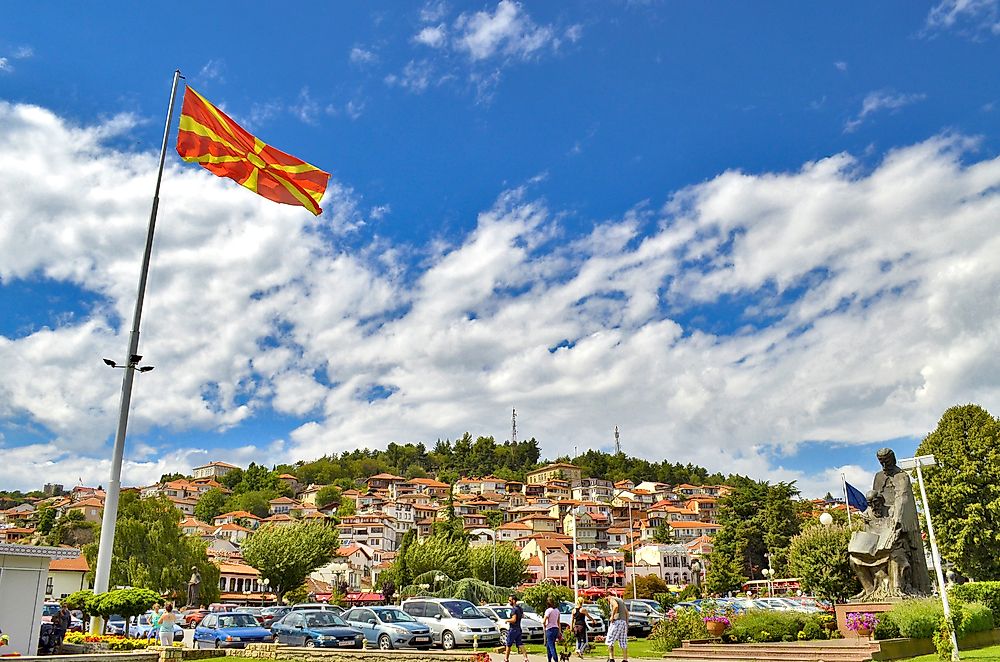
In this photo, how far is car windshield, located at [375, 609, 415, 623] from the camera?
84.8ft

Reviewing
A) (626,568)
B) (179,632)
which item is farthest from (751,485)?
(179,632)

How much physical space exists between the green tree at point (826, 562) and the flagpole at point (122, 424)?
32.4 m

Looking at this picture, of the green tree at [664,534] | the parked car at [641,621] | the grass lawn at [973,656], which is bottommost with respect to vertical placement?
the grass lawn at [973,656]

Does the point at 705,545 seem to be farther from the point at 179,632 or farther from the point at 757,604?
the point at 179,632

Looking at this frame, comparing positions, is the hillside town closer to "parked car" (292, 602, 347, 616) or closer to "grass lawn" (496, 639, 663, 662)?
"parked car" (292, 602, 347, 616)

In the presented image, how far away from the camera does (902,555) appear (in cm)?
2214

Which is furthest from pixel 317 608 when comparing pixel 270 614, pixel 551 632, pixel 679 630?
pixel 679 630

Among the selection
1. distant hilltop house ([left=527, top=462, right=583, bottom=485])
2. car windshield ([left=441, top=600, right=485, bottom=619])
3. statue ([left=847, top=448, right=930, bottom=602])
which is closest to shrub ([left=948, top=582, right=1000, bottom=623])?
statue ([left=847, top=448, right=930, bottom=602])

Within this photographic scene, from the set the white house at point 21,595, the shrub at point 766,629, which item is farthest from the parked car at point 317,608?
the shrub at point 766,629

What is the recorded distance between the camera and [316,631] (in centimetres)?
2461

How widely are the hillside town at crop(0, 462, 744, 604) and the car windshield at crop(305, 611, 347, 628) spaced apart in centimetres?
4318

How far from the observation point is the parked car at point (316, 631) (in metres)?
24.3

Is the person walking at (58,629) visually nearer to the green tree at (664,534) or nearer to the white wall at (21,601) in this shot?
the white wall at (21,601)

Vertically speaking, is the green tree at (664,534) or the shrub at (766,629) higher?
the green tree at (664,534)
